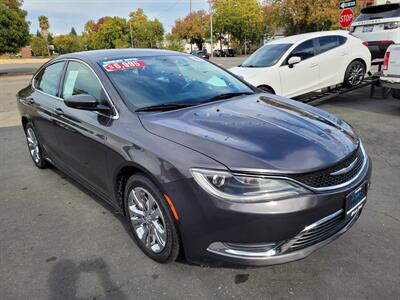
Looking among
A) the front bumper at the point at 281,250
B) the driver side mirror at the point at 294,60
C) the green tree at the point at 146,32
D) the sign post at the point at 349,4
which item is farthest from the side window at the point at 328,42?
the green tree at the point at 146,32

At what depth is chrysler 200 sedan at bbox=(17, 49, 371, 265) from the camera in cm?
225

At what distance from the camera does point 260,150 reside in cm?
239

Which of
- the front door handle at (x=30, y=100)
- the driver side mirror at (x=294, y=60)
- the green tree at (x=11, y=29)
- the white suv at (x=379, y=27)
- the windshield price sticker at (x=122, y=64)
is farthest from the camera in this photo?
the green tree at (x=11, y=29)

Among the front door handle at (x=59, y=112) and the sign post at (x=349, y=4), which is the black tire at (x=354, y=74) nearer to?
the sign post at (x=349, y=4)

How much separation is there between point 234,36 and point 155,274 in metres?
69.6

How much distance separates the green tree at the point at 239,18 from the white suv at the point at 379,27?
56.7m

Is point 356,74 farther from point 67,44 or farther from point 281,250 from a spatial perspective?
point 67,44

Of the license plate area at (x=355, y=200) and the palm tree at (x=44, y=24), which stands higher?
the palm tree at (x=44, y=24)

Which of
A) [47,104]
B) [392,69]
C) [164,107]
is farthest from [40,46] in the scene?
[164,107]

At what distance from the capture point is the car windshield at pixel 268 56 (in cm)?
822

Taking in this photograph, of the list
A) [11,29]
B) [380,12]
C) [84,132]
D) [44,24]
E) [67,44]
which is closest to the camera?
[84,132]

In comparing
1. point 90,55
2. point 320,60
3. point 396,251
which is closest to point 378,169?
point 396,251

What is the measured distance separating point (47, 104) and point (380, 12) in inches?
382

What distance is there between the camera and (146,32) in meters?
68.1
